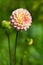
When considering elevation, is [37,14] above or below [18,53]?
above

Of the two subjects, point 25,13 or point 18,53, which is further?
point 18,53

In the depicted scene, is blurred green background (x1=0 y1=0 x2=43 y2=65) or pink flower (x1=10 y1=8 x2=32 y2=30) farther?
blurred green background (x1=0 y1=0 x2=43 y2=65)

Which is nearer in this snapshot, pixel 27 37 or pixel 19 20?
pixel 19 20

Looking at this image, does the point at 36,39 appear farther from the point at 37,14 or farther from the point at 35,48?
the point at 37,14

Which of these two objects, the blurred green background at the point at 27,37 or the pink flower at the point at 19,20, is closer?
the pink flower at the point at 19,20

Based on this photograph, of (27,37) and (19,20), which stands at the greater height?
(19,20)

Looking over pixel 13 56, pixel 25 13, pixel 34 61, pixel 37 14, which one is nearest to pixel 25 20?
pixel 25 13

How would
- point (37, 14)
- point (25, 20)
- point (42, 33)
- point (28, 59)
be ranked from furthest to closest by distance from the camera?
point (37, 14), point (42, 33), point (28, 59), point (25, 20)

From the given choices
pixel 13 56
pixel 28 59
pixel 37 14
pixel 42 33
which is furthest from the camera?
pixel 37 14
